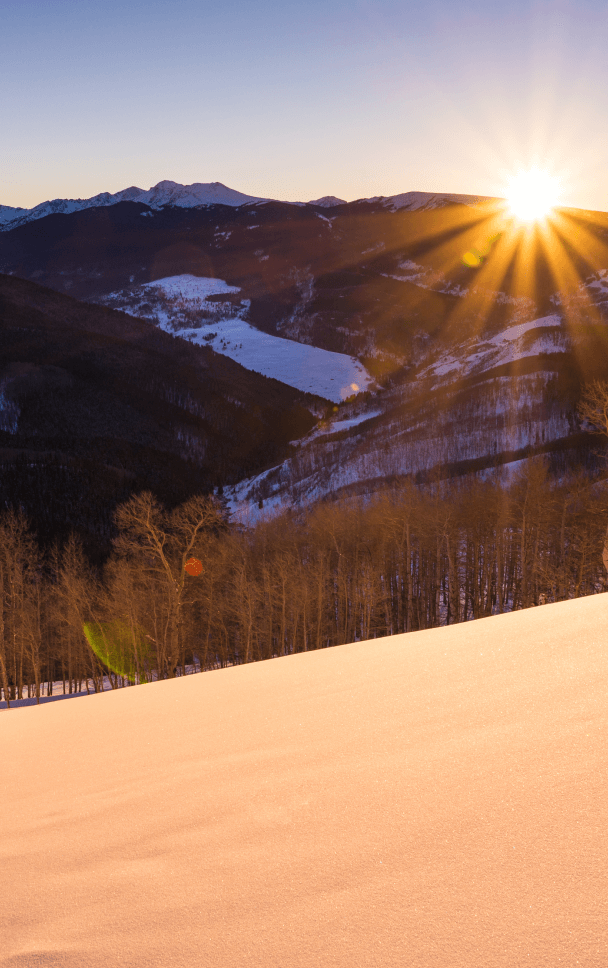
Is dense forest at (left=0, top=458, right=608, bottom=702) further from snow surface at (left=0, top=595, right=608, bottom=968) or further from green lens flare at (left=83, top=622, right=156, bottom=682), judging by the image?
snow surface at (left=0, top=595, right=608, bottom=968)

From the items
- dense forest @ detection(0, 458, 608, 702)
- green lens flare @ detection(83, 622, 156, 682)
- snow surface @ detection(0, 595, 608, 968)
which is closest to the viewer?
snow surface @ detection(0, 595, 608, 968)

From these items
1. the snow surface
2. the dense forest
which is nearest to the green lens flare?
the dense forest

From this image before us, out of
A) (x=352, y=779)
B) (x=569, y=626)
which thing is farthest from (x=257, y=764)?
(x=569, y=626)

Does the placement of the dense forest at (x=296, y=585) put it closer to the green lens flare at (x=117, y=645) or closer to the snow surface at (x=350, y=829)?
the green lens flare at (x=117, y=645)

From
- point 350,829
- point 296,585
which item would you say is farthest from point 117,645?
point 350,829

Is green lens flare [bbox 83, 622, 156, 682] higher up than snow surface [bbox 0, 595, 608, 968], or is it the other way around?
snow surface [bbox 0, 595, 608, 968]

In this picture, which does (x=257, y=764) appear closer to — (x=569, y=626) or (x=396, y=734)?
(x=396, y=734)
